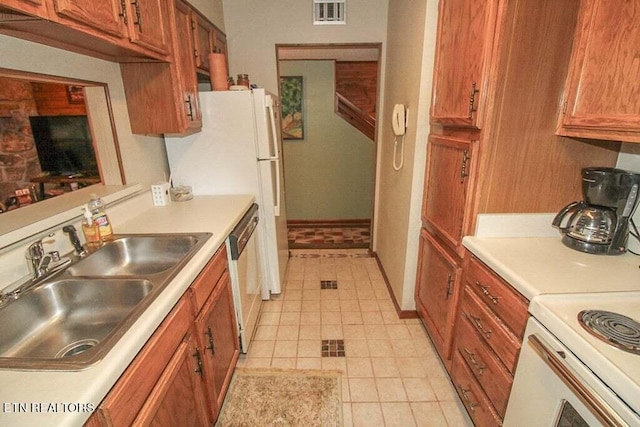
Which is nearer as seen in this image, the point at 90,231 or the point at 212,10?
the point at 90,231

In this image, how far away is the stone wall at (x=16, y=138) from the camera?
1170mm

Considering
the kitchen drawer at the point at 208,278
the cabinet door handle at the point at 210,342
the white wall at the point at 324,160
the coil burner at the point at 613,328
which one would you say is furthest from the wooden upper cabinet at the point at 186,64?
the white wall at the point at 324,160

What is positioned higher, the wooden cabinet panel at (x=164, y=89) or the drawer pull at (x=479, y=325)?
the wooden cabinet panel at (x=164, y=89)

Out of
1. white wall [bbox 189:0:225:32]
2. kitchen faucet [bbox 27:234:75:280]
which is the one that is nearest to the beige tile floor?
kitchen faucet [bbox 27:234:75:280]

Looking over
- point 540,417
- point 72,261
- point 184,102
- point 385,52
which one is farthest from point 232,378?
point 385,52

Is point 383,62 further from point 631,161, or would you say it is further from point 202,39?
point 631,161

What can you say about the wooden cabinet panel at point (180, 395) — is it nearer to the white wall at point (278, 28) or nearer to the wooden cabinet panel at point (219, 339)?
the wooden cabinet panel at point (219, 339)

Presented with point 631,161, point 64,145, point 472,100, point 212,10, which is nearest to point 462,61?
point 472,100

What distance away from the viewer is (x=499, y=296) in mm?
A: 1251

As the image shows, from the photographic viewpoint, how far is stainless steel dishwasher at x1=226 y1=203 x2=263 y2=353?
175 centimetres

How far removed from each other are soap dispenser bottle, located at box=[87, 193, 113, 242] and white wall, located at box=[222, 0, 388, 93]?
199 cm

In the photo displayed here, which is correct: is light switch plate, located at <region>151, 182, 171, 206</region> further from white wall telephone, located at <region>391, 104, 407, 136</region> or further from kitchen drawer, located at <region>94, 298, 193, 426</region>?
white wall telephone, located at <region>391, 104, 407, 136</region>

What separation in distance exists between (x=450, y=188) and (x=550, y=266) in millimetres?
606

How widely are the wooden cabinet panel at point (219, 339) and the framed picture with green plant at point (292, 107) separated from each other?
2.91 m
